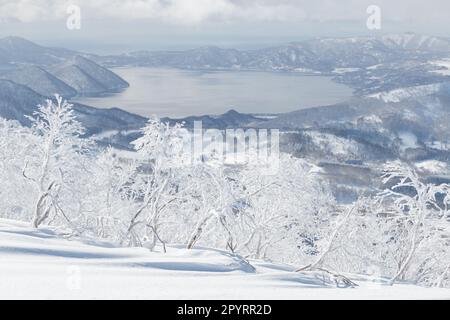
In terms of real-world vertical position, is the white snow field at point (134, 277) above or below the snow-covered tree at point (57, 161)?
below

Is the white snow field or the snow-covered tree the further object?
the snow-covered tree

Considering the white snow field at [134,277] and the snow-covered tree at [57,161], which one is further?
the snow-covered tree at [57,161]

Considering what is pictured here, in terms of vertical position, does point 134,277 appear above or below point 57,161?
below

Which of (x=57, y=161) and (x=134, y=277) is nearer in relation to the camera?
(x=134, y=277)

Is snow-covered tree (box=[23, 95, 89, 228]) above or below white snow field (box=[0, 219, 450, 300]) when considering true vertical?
above
